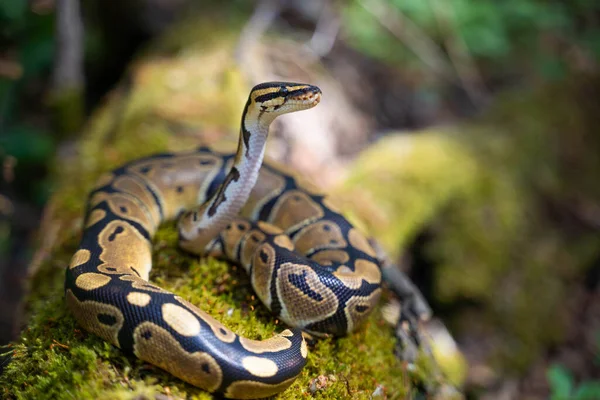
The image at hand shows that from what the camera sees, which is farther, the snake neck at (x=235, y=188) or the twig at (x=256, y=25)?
the twig at (x=256, y=25)

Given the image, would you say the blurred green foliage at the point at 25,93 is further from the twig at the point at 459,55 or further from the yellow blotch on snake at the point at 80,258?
the twig at the point at 459,55

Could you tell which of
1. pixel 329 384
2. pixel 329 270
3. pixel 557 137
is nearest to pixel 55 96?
pixel 329 270

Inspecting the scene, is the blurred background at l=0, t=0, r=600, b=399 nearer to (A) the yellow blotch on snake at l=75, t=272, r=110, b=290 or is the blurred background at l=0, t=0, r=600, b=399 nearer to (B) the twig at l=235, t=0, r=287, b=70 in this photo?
(B) the twig at l=235, t=0, r=287, b=70

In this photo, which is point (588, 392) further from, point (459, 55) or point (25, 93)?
point (25, 93)

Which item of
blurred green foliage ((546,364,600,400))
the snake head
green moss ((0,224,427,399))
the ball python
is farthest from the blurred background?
the snake head

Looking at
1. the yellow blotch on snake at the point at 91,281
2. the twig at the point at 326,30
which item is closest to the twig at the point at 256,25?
the twig at the point at 326,30

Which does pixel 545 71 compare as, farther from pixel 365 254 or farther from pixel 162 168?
pixel 162 168
